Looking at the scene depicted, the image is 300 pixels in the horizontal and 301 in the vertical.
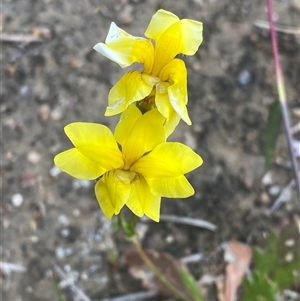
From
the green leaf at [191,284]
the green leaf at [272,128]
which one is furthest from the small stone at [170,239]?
the green leaf at [272,128]

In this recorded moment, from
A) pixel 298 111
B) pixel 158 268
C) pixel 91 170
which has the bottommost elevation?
pixel 158 268

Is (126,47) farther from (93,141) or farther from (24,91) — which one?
(24,91)

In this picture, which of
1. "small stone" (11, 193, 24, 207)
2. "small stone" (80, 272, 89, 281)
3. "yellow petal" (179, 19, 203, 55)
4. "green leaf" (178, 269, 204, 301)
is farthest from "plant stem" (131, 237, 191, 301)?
"yellow petal" (179, 19, 203, 55)

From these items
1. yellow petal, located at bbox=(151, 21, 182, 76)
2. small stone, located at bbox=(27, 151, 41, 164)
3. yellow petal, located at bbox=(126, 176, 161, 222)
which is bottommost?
small stone, located at bbox=(27, 151, 41, 164)

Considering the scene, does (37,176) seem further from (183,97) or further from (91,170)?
(183,97)

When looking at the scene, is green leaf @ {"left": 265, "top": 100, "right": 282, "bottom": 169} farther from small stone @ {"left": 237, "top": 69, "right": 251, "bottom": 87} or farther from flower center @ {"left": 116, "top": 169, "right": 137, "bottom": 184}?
flower center @ {"left": 116, "top": 169, "right": 137, "bottom": 184}

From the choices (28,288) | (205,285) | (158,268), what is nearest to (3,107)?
(28,288)
